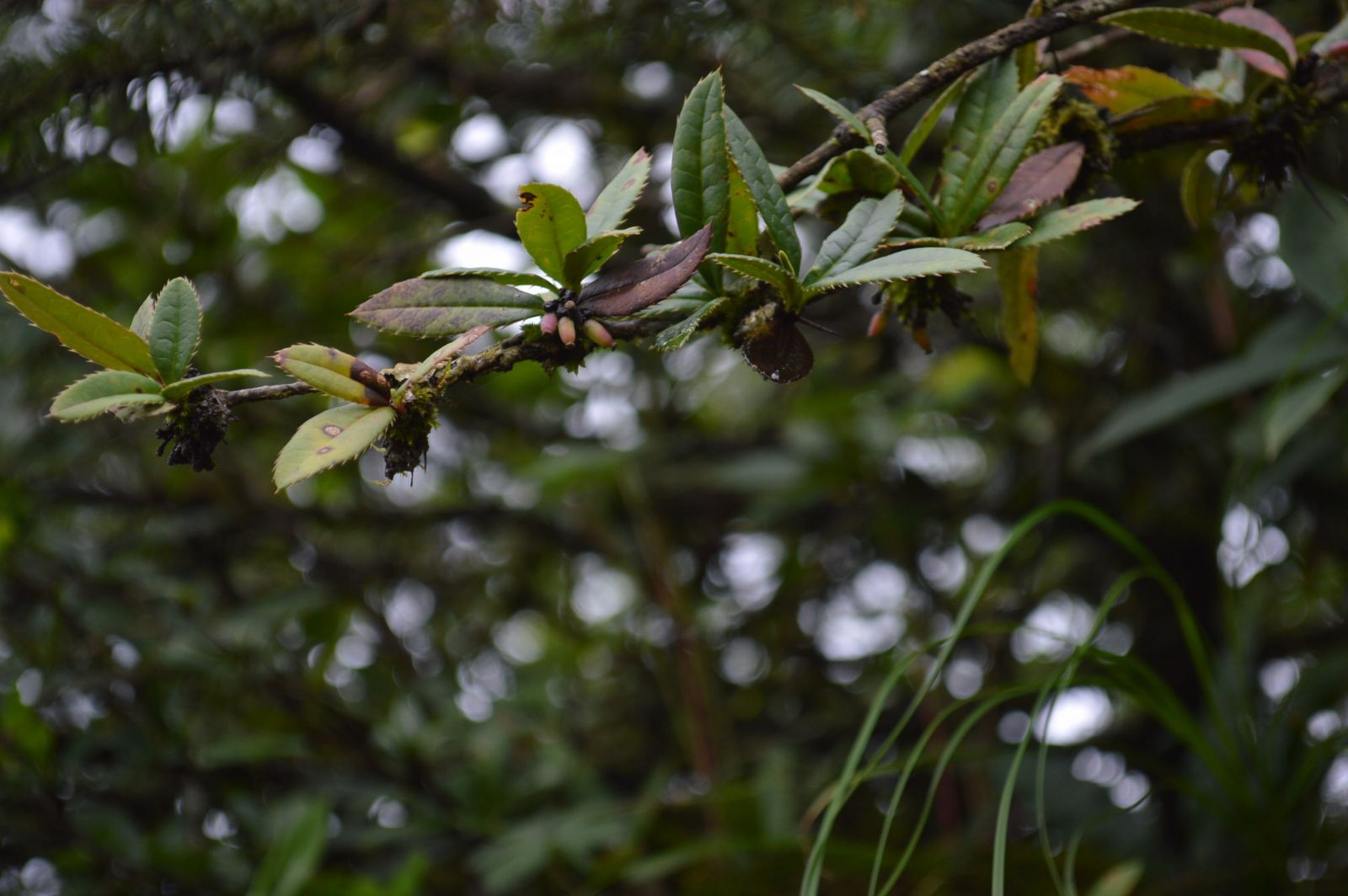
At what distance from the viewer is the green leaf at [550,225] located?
0.38 metres

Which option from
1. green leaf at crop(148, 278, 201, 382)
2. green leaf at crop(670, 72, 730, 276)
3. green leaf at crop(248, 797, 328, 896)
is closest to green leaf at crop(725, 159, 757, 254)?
green leaf at crop(670, 72, 730, 276)

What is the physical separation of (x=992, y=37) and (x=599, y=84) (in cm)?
73

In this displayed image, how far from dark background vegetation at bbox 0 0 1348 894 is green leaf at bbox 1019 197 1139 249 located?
16.6 inches

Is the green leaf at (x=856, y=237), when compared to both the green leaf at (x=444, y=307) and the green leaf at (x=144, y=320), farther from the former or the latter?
the green leaf at (x=144, y=320)

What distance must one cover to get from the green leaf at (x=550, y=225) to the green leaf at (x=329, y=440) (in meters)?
0.09

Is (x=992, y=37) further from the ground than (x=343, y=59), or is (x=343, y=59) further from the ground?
(x=992, y=37)

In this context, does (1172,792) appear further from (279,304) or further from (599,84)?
(279,304)

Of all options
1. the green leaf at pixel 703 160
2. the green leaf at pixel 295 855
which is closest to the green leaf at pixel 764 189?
the green leaf at pixel 703 160

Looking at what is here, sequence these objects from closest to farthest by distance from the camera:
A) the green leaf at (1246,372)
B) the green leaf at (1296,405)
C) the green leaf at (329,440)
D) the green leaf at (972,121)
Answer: the green leaf at (329,440)
the green leaf at (972,121)
the green leaf at (1296,405)
the green leaf at (1246,372)

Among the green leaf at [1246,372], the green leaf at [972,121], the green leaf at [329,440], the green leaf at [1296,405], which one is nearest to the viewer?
the green leaf at [329,440]

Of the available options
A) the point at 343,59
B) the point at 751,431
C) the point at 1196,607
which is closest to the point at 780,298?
the point at 343,59

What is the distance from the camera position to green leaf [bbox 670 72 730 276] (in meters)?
0.41

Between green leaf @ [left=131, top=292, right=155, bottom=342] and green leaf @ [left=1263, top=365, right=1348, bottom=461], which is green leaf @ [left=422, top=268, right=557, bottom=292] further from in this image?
green leaf @ [left=1263, top=365, right=1348, bottom=461]

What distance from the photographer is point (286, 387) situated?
1.24 feet
